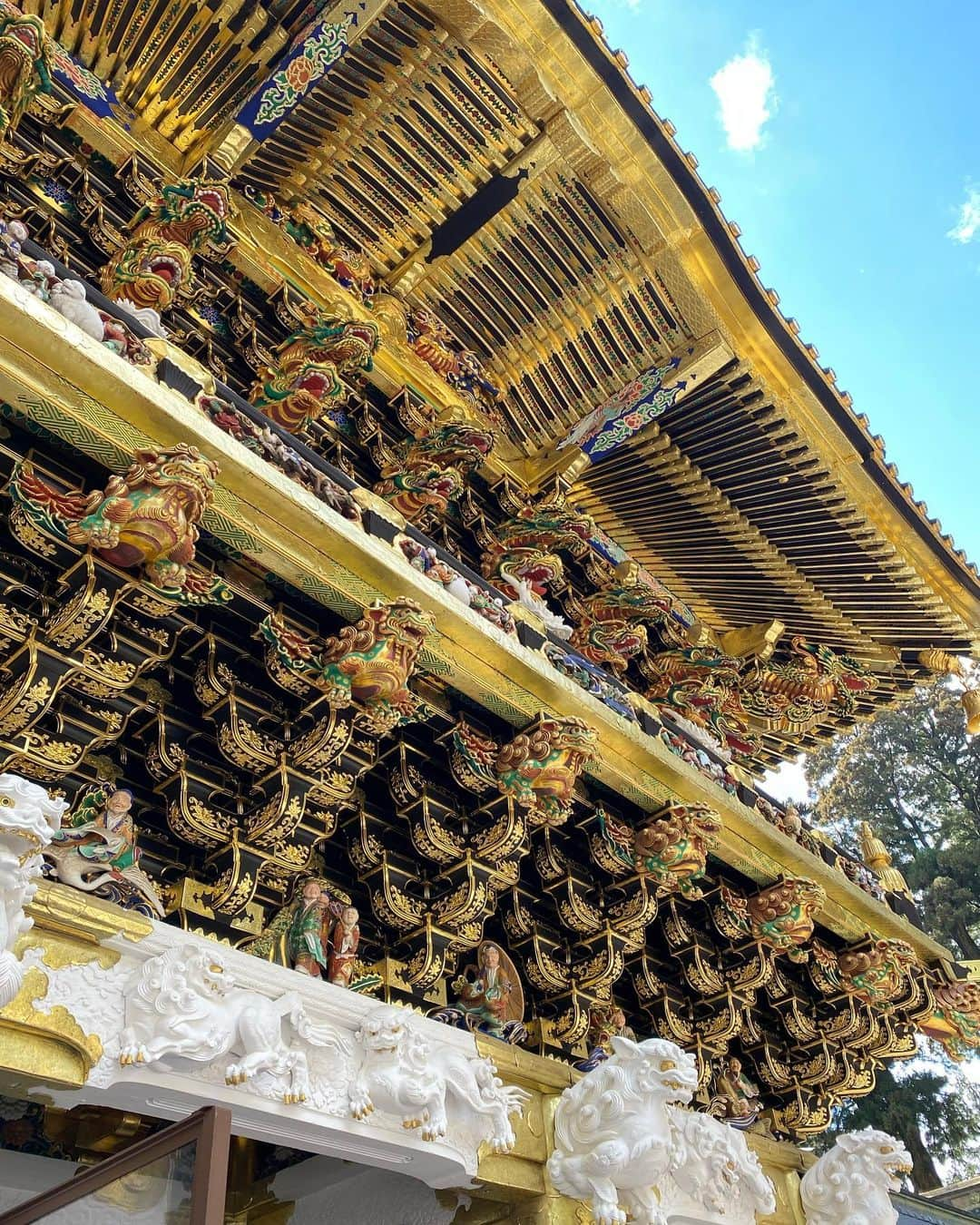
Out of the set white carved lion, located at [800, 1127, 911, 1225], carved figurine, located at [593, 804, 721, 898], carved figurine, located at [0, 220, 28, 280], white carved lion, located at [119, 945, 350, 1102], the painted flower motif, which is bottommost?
white carved lion, located at [800, 1127, 911, 1225]

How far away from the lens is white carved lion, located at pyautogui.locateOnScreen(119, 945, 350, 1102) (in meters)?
4.06

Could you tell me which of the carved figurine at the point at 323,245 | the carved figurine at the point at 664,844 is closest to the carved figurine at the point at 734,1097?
the carved figurine at the point at 664,844

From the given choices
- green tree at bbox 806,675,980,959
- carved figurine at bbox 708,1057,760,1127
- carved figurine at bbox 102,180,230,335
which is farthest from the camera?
green tree at bbox 806,675,980,959

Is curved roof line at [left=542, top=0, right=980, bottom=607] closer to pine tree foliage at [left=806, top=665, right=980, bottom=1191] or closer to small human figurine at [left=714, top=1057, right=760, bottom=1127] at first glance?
small human figurine at [left=714, top=1057, right=760, bottom=1127]

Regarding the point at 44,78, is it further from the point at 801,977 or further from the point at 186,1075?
the point at 801,977

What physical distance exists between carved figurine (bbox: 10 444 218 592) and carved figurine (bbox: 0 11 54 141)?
7.43ft

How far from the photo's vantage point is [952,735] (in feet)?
73.4

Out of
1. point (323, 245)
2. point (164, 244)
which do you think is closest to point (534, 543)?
point (323, 245)

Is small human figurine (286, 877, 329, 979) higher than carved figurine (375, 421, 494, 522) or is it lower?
lower

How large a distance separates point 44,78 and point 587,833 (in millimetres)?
5262

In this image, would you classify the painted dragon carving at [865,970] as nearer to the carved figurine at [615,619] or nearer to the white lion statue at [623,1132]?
the white lion statue at [623,1132]

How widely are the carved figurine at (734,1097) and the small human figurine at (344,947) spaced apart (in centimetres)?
361

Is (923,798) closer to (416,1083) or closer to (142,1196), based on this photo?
(416,1083)

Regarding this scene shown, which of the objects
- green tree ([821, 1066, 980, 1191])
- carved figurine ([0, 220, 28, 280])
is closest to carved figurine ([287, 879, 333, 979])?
carved figurine ([0, 220, 28, 280])
